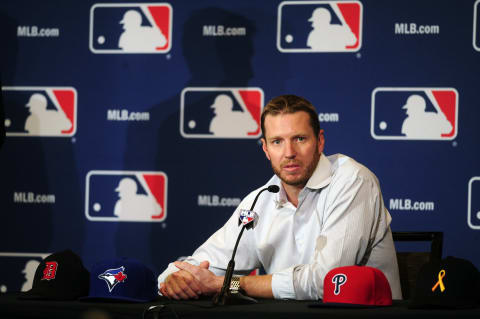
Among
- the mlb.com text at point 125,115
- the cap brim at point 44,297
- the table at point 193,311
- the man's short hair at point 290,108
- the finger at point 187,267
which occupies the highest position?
the mlb.com text at point 125,115

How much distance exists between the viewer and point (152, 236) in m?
3.93

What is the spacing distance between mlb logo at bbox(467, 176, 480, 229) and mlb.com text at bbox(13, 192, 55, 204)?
2513 millimetres

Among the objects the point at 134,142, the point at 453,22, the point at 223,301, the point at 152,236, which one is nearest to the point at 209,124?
the point at 134,142

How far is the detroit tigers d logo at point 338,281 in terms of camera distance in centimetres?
186

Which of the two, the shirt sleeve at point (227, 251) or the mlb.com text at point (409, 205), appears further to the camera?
the mlb.com text at point (409, 205)

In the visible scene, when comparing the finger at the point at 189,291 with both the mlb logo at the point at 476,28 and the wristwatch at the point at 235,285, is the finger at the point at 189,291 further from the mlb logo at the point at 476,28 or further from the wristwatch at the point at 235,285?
the mlb logo at the point at 476,28

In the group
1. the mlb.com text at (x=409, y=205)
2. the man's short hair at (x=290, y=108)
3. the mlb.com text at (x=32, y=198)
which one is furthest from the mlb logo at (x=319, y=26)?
the mlb.com text at (x=32, y=198)

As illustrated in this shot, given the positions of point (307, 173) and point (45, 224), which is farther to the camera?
point (45, 224)

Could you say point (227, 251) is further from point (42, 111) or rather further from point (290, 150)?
point (42, 111)

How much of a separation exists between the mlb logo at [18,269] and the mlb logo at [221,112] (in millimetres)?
1250

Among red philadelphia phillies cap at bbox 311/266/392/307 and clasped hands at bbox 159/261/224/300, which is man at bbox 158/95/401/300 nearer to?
clasped hands at bbox 159/261/224/300

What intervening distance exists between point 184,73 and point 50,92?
89 cm

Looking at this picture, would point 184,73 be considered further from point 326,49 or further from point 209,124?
point 326,49

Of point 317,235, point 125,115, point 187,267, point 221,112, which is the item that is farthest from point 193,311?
point 125,115
